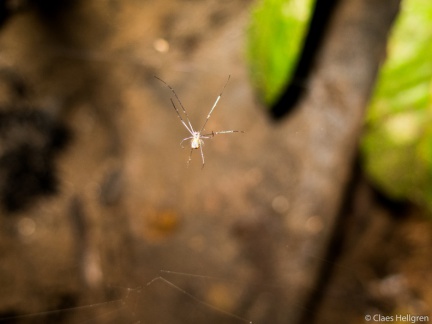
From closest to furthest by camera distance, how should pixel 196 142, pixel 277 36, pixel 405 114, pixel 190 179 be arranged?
pixel 277 36 → pixel 405 114 → pixel 196 142 → pixel 190 179

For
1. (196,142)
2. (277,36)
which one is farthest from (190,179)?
(277,36)

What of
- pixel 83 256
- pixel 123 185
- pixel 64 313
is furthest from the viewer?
pixel 123 185

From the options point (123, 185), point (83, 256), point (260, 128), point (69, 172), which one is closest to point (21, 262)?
point (83, 256)

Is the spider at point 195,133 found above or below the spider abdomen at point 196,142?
above

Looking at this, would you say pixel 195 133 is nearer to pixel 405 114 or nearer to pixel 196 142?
pixel 196 142

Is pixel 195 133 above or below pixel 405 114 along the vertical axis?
above

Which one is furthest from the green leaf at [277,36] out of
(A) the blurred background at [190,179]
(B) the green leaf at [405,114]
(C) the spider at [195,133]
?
(C) the spider at [195,133]

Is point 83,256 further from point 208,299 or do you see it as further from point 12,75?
point 12,75

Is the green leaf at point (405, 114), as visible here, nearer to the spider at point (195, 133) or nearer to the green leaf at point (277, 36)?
the green leaf at point (277, 36)
